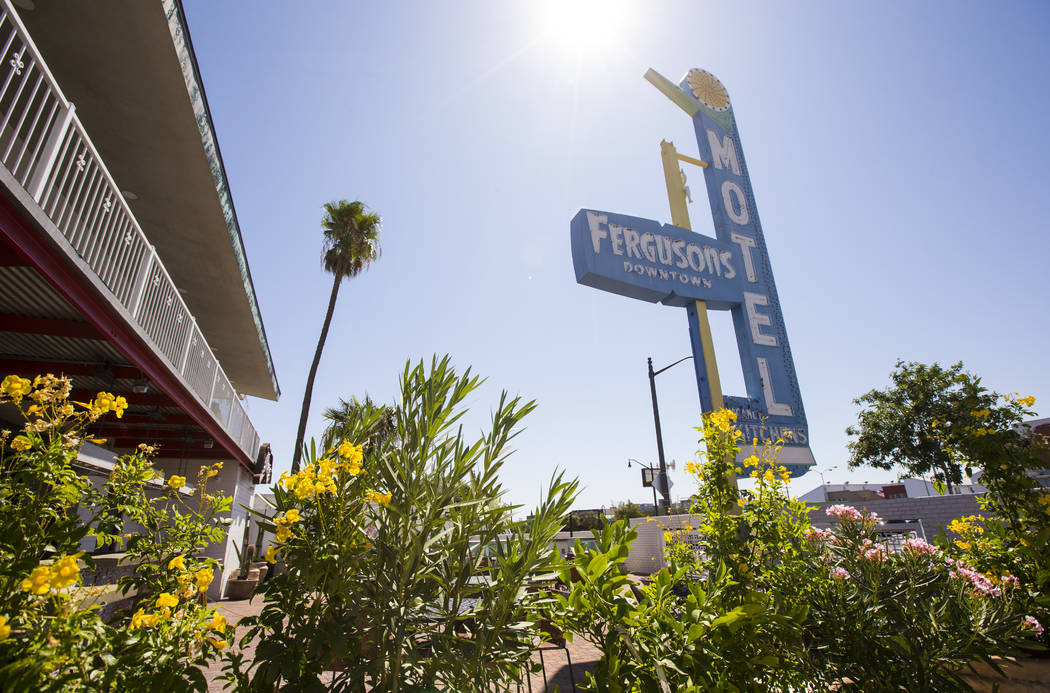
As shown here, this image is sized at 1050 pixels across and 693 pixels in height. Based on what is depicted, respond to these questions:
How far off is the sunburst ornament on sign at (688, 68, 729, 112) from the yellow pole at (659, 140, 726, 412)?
2324 millimetres

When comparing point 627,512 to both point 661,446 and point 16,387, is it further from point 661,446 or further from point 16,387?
point 16,387

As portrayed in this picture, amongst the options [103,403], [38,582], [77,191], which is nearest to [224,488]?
[77,191]

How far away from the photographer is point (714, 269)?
12828 mm

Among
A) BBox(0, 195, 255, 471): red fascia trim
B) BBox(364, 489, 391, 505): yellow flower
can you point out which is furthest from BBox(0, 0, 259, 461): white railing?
BBox(364, 489, 391, 505): yellow flower

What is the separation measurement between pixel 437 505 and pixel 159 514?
3.74 feet

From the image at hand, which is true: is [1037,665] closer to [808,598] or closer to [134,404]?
[808,598]

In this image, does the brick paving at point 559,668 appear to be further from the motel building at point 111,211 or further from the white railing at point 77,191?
the white railing at point 77,191

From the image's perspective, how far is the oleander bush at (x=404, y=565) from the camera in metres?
1.60

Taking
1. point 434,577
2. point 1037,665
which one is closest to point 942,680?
point 1037,665

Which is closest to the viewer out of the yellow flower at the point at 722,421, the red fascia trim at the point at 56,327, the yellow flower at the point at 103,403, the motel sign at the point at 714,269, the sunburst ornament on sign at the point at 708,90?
the yellow flower at the point at 103,403

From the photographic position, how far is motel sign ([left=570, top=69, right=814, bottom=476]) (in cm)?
1133

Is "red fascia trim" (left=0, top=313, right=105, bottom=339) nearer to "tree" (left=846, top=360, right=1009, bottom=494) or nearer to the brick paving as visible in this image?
the brick paving

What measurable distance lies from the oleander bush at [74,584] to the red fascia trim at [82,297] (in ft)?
7.88

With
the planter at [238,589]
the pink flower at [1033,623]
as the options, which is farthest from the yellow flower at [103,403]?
the planter at [238,589]
